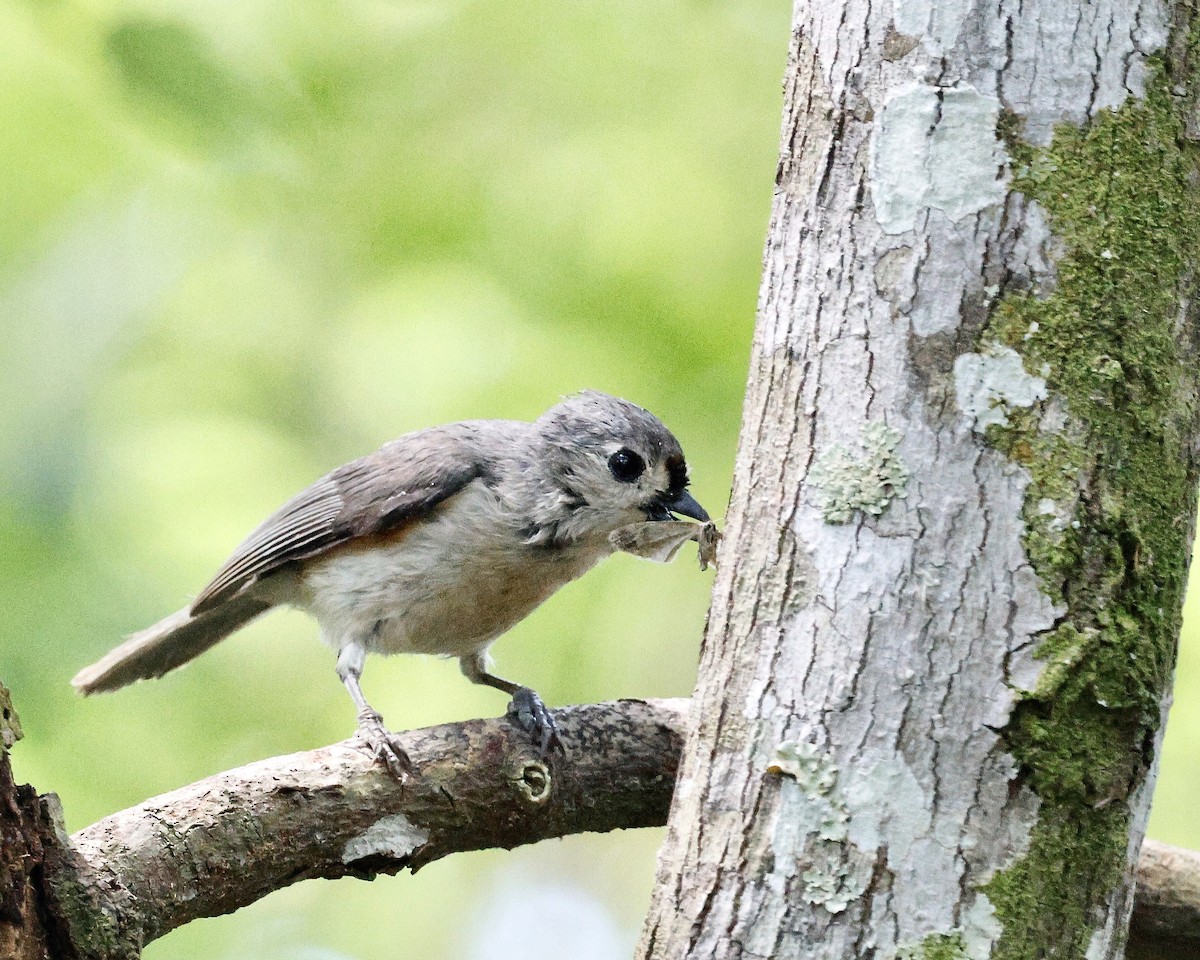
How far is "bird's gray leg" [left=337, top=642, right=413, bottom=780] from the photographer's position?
8.59 ft

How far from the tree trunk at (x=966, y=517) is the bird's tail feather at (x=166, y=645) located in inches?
97.7

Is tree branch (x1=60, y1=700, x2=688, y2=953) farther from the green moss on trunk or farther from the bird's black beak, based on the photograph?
the green moss on trunk

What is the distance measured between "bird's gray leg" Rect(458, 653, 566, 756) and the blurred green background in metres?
0.11

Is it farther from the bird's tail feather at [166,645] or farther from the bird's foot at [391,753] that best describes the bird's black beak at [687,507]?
the bird's tail feather at [166,645]

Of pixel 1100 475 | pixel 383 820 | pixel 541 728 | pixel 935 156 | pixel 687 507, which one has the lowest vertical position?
pixel 383 820

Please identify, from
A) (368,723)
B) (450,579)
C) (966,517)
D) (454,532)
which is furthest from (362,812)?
(454,532)

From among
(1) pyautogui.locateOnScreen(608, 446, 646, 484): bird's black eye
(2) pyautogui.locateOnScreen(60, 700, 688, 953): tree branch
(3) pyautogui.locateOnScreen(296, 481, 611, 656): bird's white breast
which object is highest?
(1) pyautogui.locateOnScreen(608, 446, 646, 484): bird's black eye

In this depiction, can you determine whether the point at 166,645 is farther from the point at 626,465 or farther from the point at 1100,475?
the point at 1100,475

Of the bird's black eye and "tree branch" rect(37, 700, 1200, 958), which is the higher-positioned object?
the bird's black eye

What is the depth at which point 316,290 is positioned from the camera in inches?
172

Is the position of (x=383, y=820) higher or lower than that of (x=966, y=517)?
lower

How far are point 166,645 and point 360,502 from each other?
2.84 ft

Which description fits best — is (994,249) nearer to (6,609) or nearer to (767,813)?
(767,813)

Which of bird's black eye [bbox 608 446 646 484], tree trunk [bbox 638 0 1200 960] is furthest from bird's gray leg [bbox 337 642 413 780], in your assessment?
bird's black eye [bbox 608 446 646 484]
